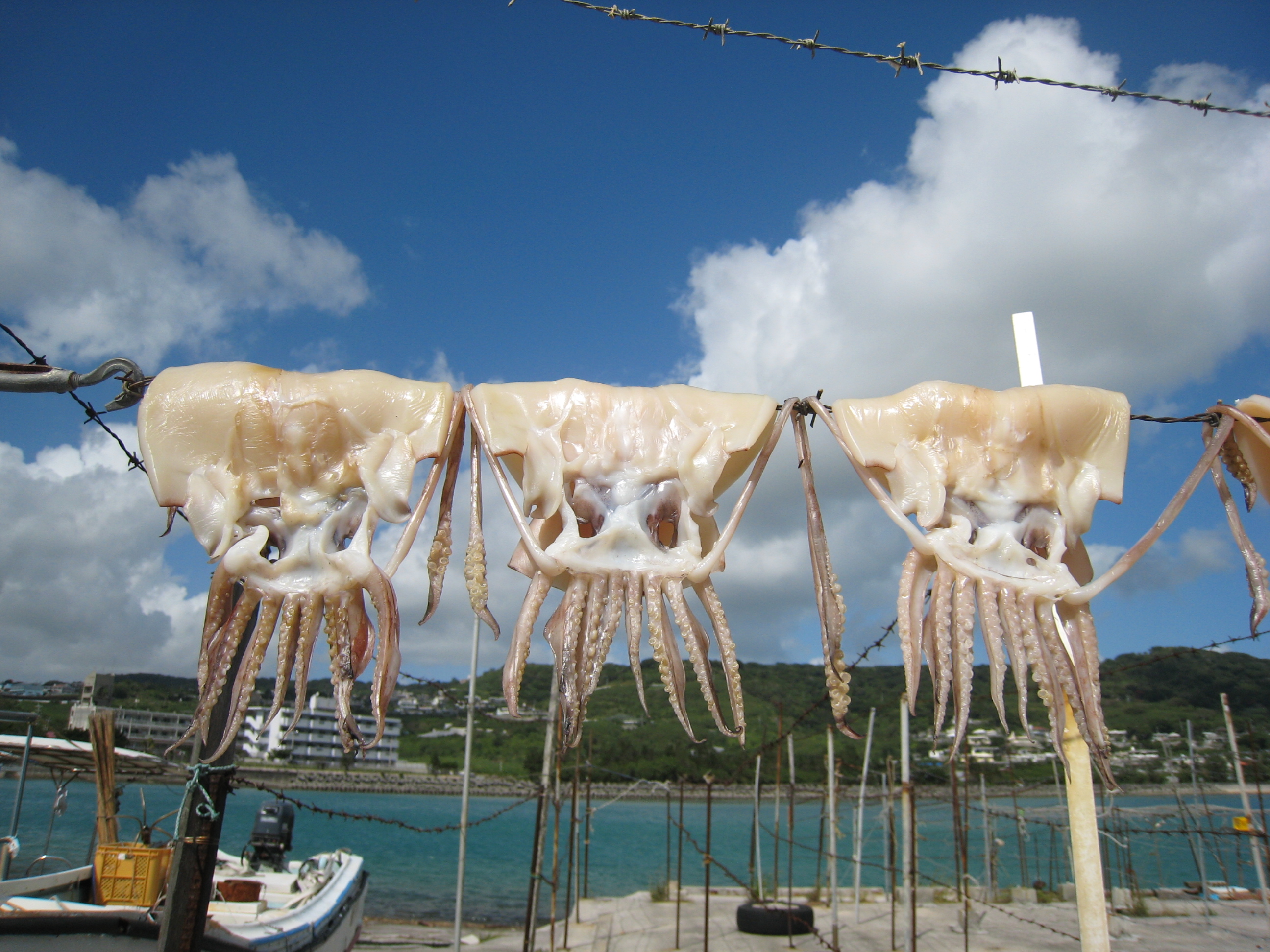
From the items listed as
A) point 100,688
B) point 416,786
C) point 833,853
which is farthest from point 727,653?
point 416,786

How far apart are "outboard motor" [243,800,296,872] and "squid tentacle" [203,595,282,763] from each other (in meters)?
16.3

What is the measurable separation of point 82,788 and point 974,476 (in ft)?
345

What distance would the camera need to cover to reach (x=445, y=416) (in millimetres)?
2607

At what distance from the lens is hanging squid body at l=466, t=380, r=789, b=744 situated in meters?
Result: 2.34

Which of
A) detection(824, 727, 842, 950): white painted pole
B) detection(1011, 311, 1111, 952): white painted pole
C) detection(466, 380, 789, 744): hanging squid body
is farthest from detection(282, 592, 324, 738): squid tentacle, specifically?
detection(824, 727, 842, 950): white painted pole

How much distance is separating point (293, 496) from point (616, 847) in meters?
70.8

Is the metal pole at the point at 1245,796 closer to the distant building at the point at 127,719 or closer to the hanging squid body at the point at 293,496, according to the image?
the hanging squid body at the point at 293,496

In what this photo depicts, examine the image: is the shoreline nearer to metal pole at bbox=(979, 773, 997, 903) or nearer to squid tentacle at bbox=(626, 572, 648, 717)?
metal pole at bbox=(979, 773, 997, 903)

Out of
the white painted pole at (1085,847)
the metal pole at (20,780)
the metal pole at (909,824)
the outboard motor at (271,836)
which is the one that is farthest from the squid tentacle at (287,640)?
the outboard motor at (271,836)

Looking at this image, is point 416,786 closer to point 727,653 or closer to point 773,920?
point 773,920

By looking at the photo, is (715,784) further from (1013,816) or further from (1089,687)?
(1089,687)

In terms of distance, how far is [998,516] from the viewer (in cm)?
261

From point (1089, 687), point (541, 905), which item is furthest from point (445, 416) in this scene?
point (541, 905)

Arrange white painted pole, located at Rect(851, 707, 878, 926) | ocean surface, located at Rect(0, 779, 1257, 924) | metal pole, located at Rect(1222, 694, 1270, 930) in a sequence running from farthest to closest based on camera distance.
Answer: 1. ocean surface, located at Rect(0, 779, 1257, 924)
2. white painted pole, located at Rect(851, 707, 878, 926)
3. metal pole, located at Rect(1222, 694, 1270, 930)
